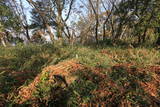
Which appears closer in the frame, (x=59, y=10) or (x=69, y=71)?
(x=69, y=71)

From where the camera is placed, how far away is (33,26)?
23.4m

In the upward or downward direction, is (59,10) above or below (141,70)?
above

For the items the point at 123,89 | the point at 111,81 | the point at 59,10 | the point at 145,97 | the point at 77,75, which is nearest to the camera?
the point at 145,97

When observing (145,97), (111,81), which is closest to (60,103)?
(111,81)

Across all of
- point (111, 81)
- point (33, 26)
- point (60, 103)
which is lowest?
point (60, 103)

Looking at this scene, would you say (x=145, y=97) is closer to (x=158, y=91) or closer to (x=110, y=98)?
(x=158, y=91)

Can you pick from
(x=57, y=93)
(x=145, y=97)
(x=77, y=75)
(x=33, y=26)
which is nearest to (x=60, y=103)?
(x=57, y=93)

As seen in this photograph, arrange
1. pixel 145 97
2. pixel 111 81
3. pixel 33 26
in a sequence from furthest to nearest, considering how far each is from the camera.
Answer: pixel 33 26 → pixel 111 81 → pixel 145 97

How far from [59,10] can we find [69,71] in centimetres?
913

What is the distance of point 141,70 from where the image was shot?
140 inches

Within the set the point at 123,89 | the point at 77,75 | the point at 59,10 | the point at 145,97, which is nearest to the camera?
the point at 145,97

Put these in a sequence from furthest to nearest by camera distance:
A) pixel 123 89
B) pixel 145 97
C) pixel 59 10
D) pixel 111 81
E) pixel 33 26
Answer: pixel 33 26 < pixel 59 10 < pixel 111 81 < pixel 123 89 < pixel 145 97

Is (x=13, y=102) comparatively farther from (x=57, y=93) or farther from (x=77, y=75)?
(x=77, y=75)

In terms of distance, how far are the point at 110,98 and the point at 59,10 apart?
33.3ft
